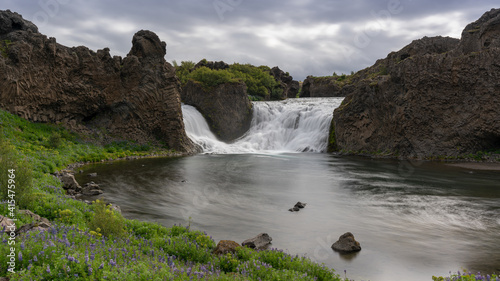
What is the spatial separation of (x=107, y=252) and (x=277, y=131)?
179 ft

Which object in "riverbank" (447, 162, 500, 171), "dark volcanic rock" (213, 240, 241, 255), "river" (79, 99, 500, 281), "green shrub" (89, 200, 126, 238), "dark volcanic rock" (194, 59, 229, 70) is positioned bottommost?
"river" (79, 99, 500, 281)

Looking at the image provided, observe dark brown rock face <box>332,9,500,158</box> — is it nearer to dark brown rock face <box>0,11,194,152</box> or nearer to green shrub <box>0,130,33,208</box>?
dark brown rock face <box>0,11,194,152</box>

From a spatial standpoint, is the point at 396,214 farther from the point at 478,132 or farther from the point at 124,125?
the point at 124,125

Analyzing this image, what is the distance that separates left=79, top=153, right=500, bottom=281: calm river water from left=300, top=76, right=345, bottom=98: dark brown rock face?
212 ft

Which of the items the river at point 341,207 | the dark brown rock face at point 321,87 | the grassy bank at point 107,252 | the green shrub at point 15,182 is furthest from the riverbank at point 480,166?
the dark brown rock face at point 321,87

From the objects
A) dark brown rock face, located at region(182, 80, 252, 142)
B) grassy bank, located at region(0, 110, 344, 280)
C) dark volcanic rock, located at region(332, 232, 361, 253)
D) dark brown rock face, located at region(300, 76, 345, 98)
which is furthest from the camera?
dark brown rock face, located at region(300, 76, 345, 98)

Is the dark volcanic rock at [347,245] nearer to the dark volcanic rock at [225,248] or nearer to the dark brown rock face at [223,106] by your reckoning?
the dark volcanic rock at [225,248]

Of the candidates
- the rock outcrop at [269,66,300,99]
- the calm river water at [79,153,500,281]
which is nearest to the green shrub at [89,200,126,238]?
the calm river water at [79,153,500,281]

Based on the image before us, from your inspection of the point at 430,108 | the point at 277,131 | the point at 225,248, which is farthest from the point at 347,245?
the point at 277,131

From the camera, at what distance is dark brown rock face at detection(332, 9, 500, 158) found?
4053 centimetres

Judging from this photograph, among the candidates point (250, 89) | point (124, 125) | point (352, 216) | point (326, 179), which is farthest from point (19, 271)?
point (250, 89)

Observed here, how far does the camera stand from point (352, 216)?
16.3 m

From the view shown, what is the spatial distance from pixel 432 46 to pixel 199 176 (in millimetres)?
64729

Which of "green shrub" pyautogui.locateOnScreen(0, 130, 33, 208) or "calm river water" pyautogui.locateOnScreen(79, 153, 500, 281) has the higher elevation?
"green shrub" pyautogui.locateOnScreen(0, 130, 33, 208)
